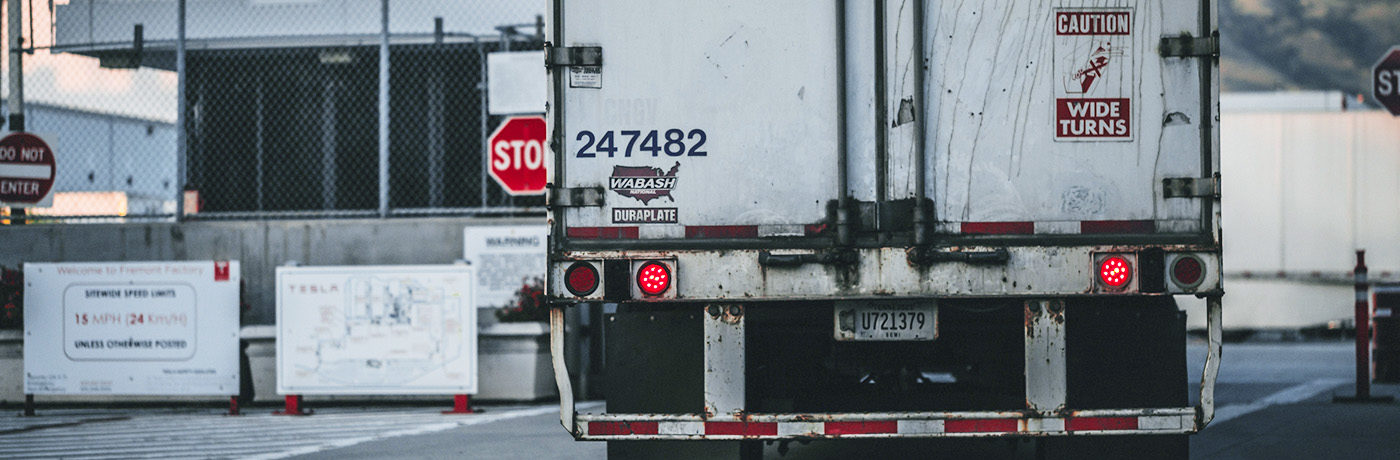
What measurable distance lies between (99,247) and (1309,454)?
11.7 meters

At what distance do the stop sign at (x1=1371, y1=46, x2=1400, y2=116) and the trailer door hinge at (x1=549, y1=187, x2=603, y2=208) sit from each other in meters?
8.65

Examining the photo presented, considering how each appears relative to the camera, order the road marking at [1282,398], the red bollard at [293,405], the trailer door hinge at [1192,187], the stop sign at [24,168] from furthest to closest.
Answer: the stop sign at [24,168]
the red bollard at [293,405]
the road marking at [1282,398]
the trailer door hinge at [1192,187]

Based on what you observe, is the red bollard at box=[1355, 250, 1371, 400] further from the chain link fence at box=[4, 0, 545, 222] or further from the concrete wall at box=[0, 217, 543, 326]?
the chain link fence at box=[4, 0, 545, 222]

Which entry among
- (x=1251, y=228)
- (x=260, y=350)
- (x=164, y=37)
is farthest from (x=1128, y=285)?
(x=1251, y=228)

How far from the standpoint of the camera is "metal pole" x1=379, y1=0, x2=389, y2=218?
1473 cm

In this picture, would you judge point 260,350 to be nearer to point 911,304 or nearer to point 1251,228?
point 911,304

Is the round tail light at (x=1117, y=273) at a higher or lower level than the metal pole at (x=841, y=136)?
lower

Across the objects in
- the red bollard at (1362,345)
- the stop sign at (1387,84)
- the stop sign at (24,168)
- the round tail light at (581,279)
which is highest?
the stop sign at (1387,84)

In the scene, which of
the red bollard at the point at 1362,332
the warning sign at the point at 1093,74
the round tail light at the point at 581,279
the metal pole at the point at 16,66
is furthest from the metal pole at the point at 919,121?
the metal pole at the point at 16,66

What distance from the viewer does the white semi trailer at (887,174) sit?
6414 millimetres

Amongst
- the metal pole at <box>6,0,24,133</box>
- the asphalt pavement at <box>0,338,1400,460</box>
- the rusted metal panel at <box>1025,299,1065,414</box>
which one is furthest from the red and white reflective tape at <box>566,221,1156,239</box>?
the metal pole at <box>6,0,24,133</box>

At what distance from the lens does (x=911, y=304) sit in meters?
6.63

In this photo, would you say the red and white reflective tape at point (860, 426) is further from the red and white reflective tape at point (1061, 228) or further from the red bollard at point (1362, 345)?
the red bollard at point (1362, 345)

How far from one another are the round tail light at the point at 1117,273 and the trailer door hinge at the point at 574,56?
2353 millimetres
